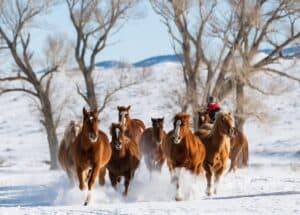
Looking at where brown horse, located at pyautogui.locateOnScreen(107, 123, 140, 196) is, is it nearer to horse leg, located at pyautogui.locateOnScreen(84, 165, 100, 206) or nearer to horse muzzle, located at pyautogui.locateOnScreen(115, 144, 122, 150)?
horse muzzle, located at pyautogui.locateOnScreen(115, 144, 122, 150)

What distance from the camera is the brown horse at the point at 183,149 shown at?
1545cm

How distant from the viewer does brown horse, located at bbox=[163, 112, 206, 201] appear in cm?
1545

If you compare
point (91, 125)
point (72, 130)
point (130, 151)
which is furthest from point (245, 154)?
point (91, 125)

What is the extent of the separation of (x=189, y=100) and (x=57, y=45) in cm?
1023

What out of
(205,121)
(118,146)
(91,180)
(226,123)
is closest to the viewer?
(91,180)

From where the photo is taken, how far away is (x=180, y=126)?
15.5m

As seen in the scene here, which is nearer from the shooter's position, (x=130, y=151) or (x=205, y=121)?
(x=130, y=151)

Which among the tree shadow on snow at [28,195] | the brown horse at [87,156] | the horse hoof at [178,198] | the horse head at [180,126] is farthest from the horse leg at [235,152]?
the brown horse at [87,156]

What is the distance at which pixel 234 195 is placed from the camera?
15.9 m

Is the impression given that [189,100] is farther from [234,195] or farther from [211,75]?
[234,195]

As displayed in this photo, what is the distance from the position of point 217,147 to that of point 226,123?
2.15ft

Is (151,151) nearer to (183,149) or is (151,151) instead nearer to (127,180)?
(127,180)

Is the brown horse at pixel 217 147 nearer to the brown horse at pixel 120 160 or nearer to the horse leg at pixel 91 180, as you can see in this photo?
the brown horse at pixel 120 160

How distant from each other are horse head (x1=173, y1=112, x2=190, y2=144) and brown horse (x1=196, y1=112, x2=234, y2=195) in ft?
3.34
